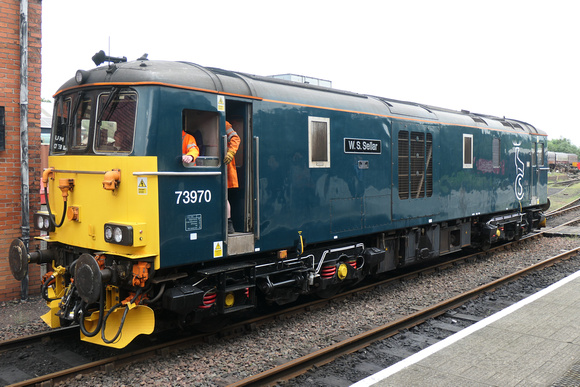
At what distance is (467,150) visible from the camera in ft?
39.1

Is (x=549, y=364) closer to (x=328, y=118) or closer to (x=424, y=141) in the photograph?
(x=328, y=118)

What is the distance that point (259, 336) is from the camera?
22.9ft

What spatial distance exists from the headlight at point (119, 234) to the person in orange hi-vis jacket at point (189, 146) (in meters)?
1.08

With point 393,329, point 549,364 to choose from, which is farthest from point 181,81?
point 549,364

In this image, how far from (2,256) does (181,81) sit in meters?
4.74

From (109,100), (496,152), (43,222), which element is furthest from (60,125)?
(496,152)

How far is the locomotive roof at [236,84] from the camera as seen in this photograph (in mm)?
5922

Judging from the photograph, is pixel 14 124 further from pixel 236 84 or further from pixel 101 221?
pixel 236 84

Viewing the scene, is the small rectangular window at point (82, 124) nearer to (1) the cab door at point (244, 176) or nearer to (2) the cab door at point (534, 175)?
(1) the cab door at point (244, 176)

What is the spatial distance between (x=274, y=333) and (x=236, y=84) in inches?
137

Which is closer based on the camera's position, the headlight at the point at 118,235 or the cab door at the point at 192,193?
the headlight at the point at 118,235

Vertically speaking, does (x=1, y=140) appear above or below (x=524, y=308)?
above

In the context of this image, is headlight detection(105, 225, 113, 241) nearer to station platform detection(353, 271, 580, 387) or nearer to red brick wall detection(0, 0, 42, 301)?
station platform detection(353, 271, 580, 387)

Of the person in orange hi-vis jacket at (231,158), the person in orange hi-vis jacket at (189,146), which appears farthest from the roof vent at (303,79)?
the person in orange hi-vis jacket at (189,146)
